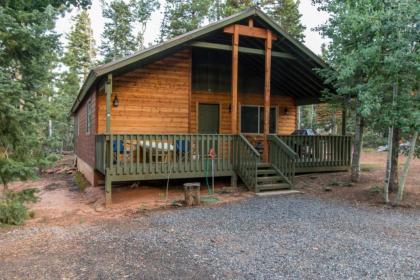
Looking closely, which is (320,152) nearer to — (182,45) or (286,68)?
(286,68)

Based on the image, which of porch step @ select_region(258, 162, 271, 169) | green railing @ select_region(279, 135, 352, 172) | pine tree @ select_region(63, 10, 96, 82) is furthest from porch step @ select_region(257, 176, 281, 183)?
pine tree @ select_region(63, 10, 96, 82)

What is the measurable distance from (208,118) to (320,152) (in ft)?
13.1

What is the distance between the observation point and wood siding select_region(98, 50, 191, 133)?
385 inches

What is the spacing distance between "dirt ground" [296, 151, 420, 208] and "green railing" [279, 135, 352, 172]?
1.00ft

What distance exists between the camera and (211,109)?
453 inches

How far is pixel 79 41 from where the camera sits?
34219mm

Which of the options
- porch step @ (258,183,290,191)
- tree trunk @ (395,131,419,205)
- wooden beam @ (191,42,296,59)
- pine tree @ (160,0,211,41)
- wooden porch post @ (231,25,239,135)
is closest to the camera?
tree trunk @ (395,131,419,205)

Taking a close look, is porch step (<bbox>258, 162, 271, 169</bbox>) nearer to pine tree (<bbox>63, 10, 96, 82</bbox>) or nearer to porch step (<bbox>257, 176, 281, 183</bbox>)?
porch step (<bbox>257, 176, 281, 183</bbox>)

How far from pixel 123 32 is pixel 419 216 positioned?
3171cm

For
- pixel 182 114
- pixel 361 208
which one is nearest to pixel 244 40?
pixel 182 114

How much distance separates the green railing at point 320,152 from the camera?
10.5m

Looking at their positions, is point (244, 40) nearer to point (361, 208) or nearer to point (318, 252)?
point (361, 208)

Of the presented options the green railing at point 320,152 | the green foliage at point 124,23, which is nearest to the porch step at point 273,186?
the green railing at point 320,152

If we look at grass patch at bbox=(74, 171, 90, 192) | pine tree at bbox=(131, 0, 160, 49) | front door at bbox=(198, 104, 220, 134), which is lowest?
grass patch at bbox=(74, 171, 90, 192)
